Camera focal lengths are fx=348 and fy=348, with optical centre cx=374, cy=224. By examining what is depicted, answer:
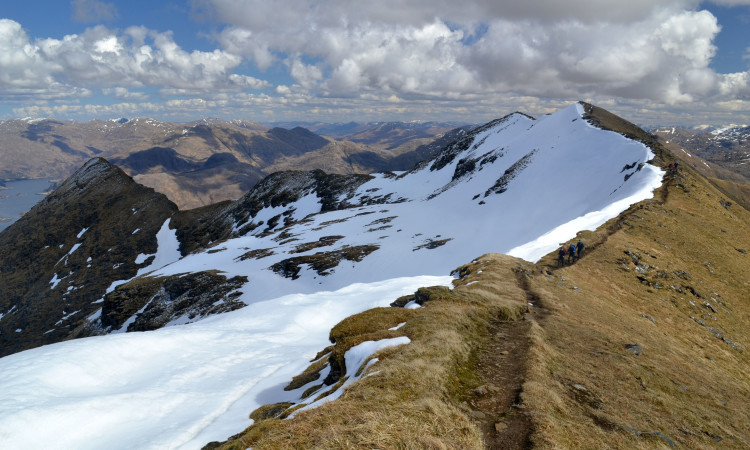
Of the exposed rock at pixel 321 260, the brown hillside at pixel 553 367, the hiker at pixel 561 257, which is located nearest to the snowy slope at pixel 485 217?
the exposed rock at pixel 321 260

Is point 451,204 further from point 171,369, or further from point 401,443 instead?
point 401,443

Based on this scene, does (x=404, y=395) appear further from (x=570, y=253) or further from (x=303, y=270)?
(x=303, y=270)

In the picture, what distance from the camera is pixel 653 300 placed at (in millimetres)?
28656

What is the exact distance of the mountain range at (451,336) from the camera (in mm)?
10352

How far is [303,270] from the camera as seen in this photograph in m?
60.2

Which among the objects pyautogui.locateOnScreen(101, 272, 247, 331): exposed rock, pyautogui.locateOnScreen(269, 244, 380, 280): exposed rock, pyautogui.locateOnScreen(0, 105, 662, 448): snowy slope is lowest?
pyautogui.locateOnScreen(101, 272, 247, 331): exposed rock

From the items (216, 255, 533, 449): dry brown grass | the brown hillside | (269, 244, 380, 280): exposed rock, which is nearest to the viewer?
(216, 255, 533, 449): dry brown grass

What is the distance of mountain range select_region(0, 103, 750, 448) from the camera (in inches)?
408

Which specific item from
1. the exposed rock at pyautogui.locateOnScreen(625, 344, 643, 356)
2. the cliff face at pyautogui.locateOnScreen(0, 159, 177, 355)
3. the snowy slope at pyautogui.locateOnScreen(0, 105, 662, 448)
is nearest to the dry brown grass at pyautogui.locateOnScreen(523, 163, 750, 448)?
the exposed rock at pyautogui.locateOnScreen(625, 344, 643, 356)

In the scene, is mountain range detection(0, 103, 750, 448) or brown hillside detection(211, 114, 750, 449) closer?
brown hillside detection(211, 114, 750, 449)

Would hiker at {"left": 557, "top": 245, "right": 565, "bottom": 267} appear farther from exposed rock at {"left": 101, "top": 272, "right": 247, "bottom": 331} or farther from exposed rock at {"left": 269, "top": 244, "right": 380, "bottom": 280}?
exposed rock at {"left": 101, "top": 272, "right": 247, "bottom": 331}

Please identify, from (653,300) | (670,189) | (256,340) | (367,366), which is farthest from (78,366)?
(670,189)

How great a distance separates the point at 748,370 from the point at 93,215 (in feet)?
572

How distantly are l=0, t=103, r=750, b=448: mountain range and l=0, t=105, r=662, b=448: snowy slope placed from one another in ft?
0.61
